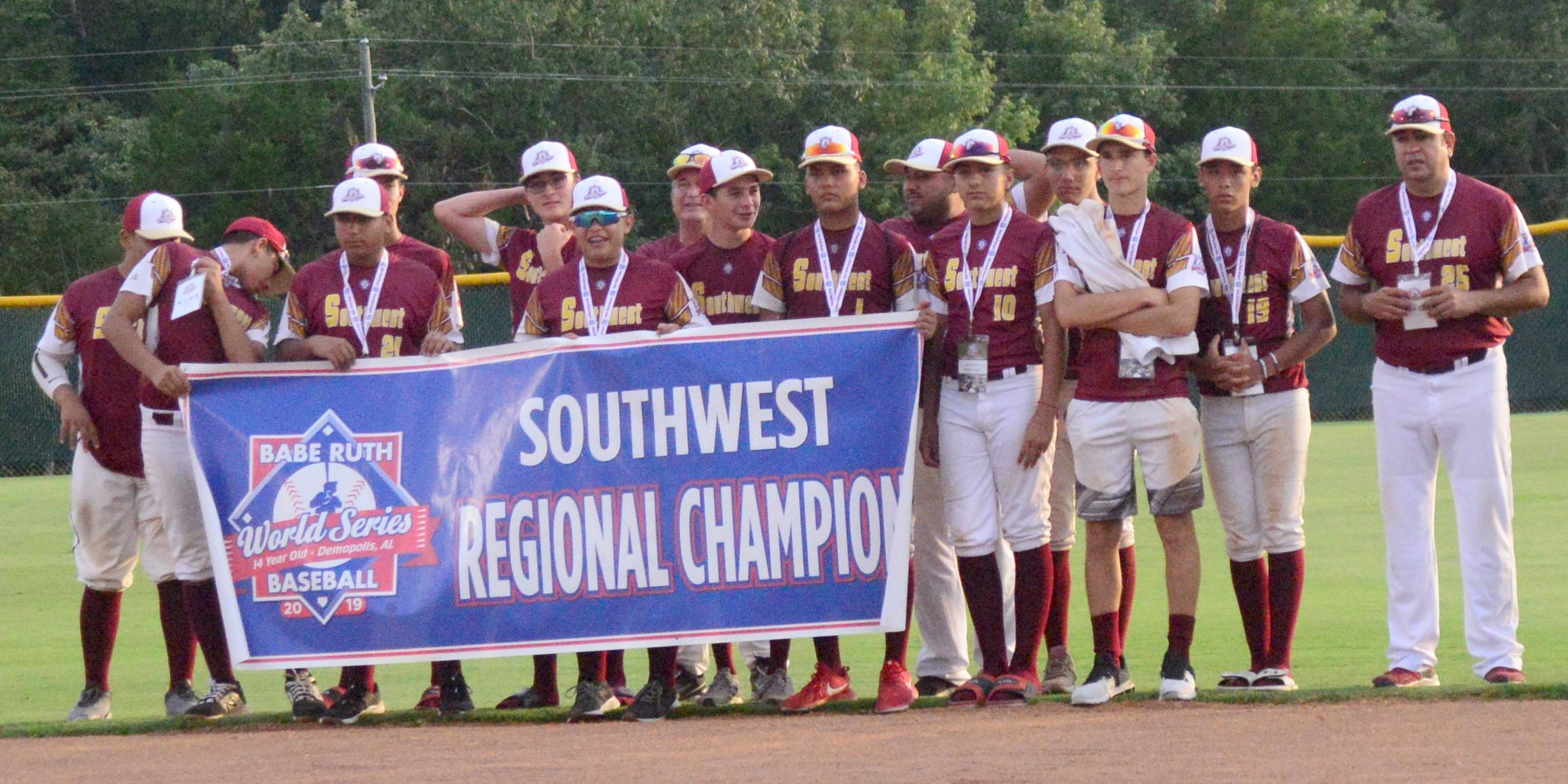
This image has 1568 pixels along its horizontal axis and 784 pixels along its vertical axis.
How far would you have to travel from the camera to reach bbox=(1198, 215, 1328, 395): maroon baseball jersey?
23.6 feet

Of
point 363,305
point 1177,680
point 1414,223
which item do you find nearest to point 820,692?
point 1177,680

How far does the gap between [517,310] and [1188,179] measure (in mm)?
37556

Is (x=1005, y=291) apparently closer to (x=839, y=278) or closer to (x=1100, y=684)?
(x=839, y=278)

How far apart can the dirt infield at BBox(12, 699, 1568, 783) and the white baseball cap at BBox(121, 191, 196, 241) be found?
2110 mm

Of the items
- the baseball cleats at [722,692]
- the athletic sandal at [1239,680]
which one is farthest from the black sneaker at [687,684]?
the athletic sandal at [1239,680]

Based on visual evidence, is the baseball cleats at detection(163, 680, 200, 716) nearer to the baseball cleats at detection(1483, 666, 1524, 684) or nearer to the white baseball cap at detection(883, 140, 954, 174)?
the white baseball cap at detection(883, 140, 954, 174)

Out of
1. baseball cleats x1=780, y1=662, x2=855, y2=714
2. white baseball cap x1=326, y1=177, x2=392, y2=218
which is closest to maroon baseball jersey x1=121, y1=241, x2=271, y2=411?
white baseball cap x1=326, y1=177, x2=392, y2=218

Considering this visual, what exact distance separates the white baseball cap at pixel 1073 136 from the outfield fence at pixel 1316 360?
11334 mm

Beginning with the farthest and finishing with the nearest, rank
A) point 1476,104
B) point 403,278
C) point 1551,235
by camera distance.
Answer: point 1476,104 < point 1551,235 < point 403,278

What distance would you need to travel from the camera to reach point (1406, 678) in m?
7.03

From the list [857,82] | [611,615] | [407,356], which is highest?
[857,82]

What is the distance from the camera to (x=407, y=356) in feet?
24.3

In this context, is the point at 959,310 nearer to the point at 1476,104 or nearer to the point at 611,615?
the point at 611,615

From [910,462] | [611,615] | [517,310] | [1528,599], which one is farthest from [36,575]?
[1528,599]
